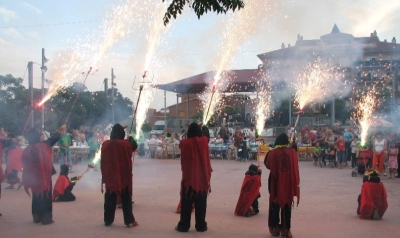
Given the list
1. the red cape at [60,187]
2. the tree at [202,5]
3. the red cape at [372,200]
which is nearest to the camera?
the tree at [202,5]

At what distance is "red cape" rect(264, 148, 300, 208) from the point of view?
21.9ft

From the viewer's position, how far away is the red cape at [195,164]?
711cm

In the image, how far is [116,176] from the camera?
23.9ft

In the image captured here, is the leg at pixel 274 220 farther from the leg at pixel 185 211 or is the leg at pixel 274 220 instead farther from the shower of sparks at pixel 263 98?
the shower of sparks at pixel 263 98

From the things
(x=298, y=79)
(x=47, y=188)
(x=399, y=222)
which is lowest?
(x=399, y=222)

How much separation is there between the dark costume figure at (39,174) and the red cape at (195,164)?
7.63 ft

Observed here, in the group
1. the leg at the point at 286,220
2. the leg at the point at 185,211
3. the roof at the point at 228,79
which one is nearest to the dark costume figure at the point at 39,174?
the leg at the point at 185,211

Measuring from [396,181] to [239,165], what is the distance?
21.6ft

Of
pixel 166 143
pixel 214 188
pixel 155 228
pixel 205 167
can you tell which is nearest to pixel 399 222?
pixel 205 167

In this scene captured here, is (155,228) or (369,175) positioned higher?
(369,175)

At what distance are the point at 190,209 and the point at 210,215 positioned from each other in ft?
4.05

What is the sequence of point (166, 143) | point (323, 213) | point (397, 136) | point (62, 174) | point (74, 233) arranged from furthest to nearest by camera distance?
point (166, 143)
point (397, 136)
point (62, 174)
point (323, 213)
point (74, 233)

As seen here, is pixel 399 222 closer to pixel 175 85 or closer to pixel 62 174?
pixel 62 174

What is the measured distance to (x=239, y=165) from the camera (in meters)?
18.4
